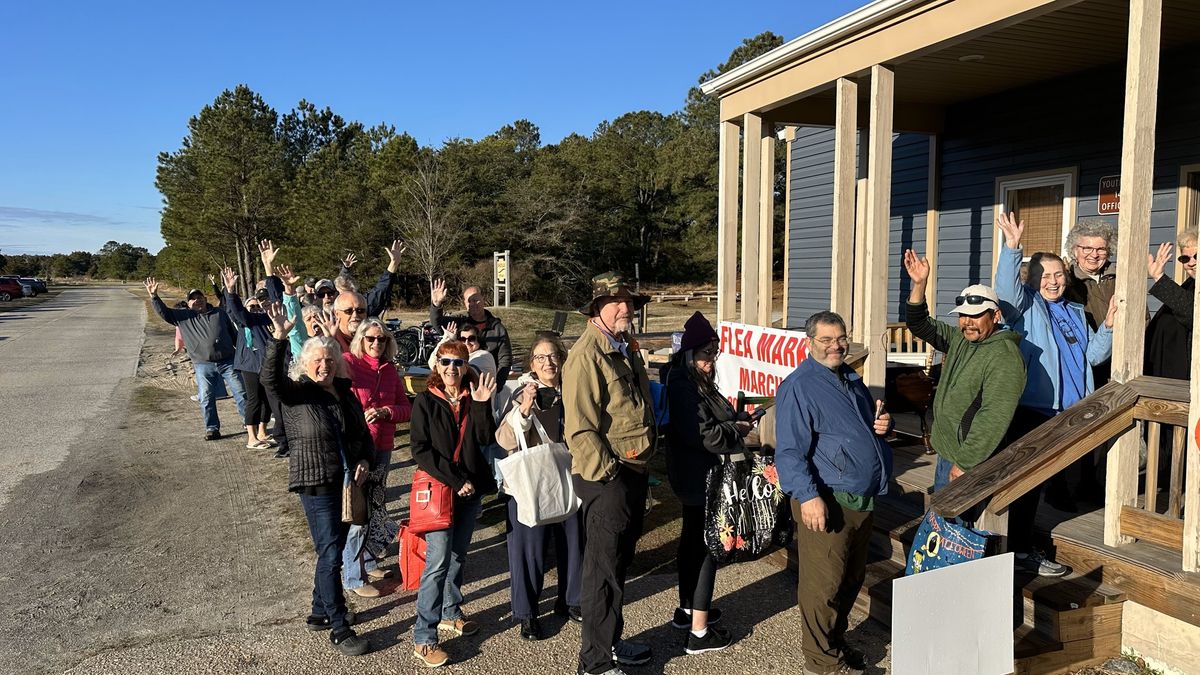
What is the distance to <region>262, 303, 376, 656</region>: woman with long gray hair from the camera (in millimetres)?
3820

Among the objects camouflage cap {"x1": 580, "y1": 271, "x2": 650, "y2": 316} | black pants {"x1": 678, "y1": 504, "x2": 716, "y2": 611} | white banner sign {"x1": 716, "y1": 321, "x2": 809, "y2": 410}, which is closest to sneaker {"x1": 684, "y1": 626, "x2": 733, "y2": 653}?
black pants {"x1": 678, "y1": 504, "x2": 716, "y2": 611}

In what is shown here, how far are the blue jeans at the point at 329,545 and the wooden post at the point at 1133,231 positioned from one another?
3715 mm

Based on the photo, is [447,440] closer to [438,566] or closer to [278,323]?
[438,566]

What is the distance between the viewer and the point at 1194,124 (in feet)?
21.9

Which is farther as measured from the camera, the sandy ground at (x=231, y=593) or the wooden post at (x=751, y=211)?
the wooden post at (x=751, y=211)

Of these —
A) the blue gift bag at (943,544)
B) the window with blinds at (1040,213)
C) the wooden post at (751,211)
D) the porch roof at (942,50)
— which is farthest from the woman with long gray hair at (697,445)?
the window with blinds at (1040,213)

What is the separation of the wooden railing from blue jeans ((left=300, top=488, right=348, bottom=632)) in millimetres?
2761

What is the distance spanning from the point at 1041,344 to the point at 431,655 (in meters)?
3.36

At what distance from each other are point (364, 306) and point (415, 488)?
7.14 feet

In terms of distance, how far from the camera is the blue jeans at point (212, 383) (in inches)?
351

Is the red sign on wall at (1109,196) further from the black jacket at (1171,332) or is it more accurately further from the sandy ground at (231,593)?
the sandy ground at (231,593)

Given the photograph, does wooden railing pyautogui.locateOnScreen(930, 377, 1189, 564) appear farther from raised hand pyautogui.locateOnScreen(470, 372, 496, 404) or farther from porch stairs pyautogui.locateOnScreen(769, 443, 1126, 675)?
raised hand pyautogui.locateOnScreen(470, 372, 496, 404)

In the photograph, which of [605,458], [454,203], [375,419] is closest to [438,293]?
[375,419]

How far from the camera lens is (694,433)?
3.70 m
